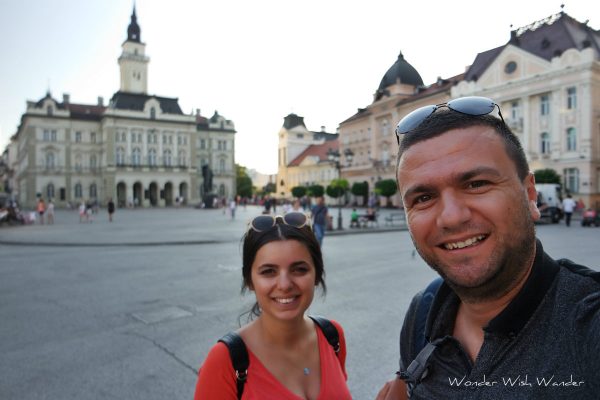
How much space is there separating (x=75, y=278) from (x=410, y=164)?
953 centimetres

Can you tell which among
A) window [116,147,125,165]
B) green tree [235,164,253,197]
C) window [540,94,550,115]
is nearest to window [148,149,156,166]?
window [116,147,125,165]

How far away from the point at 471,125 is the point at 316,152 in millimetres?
78938

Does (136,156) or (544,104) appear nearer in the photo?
(544,104)

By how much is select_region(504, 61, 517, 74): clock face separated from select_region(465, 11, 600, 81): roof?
1.59m

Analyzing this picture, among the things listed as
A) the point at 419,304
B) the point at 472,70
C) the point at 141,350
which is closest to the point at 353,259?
the point at 141,350

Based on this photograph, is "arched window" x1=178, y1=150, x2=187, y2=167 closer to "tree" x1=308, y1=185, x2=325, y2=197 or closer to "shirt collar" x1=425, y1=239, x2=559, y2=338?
"tree" x1=308, y1=185, x2=325, y2=197

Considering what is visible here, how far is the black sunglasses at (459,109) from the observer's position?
1214 millimetres

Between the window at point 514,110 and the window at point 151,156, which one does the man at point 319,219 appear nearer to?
the window at point 514,110

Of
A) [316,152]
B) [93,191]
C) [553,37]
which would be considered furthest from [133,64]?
[553,37]

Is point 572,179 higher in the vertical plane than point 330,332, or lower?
higher

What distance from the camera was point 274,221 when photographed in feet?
7.49

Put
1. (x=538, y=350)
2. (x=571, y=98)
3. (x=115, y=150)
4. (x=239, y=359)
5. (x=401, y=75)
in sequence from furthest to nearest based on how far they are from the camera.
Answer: (x=115, y=150), (x=401, y=75), (x=571, y=98), (x=239, y=359), (x=538, y=350)

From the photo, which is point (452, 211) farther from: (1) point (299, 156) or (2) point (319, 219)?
(1) point (299, 156)

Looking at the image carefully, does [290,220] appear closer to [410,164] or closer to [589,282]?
[410,164]
